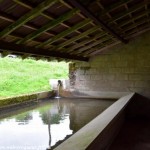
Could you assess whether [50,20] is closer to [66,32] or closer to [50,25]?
[50,25]

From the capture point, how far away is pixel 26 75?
45.9 feet

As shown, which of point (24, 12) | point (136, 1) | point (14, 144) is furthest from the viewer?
point (136, 1)

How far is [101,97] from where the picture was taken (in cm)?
1023

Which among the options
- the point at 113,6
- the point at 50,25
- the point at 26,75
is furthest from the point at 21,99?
the point at 113,6

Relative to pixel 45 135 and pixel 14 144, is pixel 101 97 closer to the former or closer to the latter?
pixel 45 135

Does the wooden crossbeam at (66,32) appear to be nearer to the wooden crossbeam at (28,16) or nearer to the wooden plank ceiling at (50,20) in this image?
the wooden plank ceiling at (50,20)

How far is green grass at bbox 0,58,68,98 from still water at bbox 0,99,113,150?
4309 mm

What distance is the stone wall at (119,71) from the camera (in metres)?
9.53

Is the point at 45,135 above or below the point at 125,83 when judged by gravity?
below

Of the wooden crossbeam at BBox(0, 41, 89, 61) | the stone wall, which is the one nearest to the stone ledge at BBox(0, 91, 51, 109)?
the stone wall

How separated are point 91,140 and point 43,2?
2.24 meters

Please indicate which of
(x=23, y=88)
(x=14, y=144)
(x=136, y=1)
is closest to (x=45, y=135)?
(x=14, y=144)

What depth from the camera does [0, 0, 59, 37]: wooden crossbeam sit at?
3904mm

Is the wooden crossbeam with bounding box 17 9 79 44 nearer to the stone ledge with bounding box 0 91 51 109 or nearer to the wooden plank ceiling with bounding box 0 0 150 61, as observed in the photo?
the wooden plank ceiling with bounding box 0 0 150 61
